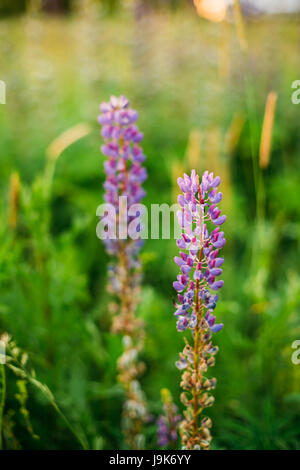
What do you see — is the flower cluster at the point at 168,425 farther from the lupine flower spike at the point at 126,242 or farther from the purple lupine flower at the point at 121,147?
the purple lupine flower at the point at 121,147

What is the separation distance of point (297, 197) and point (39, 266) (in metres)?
1.79

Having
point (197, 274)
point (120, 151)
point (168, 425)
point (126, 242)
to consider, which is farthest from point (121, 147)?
point (168, 425)

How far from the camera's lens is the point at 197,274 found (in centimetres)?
105

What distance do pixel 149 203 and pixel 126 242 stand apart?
4.81 ft

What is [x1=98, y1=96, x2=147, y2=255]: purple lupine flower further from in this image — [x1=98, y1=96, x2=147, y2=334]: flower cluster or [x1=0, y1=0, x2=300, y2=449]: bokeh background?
[x1=0, y1=0, x2=300, y2=449]: bokeh background

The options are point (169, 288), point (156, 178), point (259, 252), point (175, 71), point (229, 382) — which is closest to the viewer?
point (229, 382)

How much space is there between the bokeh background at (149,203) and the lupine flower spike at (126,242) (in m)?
0.09

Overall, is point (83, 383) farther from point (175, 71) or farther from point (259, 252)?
point (175, 71)

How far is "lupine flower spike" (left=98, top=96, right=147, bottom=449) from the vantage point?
1334mm

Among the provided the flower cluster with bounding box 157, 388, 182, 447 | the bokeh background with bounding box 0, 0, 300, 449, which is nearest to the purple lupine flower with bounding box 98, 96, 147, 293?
the bokeh background with bounding box 0, 0, 300, 449

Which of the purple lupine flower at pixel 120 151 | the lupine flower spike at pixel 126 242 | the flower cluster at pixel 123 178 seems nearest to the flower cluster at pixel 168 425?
A: the lupine flower spike at pixel 126 242

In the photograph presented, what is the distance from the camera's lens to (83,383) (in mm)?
1746

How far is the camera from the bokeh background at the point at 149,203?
1.75 metres
